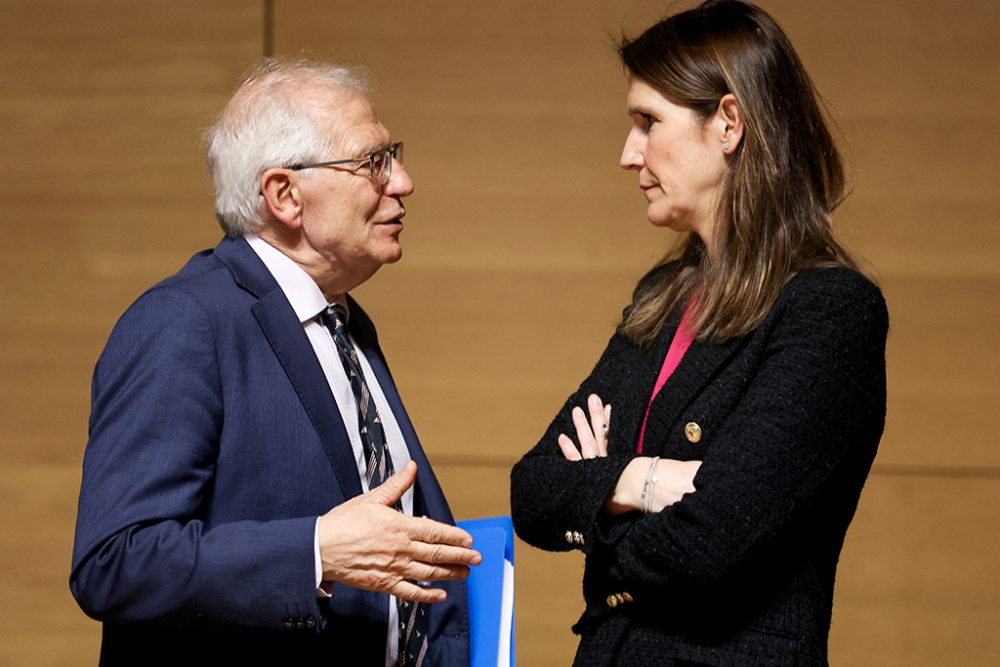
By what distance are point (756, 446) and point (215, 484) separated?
78 centimetres

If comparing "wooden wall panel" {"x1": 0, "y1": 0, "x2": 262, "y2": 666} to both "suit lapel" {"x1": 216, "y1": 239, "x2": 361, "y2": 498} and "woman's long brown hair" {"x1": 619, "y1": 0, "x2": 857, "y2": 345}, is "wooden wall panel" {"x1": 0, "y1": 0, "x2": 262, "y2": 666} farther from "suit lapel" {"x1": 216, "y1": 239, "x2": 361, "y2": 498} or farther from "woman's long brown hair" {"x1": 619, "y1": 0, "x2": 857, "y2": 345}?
"woman's long brown hair" {"x1": 619, "y1": 0, "x2": 857, "y2": 345}

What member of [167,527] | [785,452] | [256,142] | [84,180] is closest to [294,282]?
[256,142]

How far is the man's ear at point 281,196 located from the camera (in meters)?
1.99

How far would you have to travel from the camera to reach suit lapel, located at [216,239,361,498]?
6.03ft

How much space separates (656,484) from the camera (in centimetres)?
178

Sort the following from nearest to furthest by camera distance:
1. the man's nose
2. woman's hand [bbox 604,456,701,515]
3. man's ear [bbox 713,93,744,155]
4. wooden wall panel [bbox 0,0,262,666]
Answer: woman's hand [bbox 604,456,701,515]
man's ear [bbox 713,93,744,155]
the man's nose
wooden wall panel [bbox 0,0,262,666]

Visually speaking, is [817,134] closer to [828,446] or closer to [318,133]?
[828,446]

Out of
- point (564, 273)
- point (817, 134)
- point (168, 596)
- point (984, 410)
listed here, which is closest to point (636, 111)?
point (817, 134)

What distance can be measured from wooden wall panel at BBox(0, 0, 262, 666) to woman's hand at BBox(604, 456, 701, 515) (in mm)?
2121

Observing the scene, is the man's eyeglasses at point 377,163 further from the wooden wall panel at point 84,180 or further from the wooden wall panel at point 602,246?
the wooden wall panel at point 84,180

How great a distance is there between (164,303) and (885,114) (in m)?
2.39

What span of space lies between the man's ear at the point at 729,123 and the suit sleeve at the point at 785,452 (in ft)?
0.88

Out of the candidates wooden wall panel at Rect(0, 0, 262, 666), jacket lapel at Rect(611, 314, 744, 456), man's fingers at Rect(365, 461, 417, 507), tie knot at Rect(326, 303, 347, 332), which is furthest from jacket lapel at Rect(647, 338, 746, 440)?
wooden wall panel at Rect(0, 0, 262, 666)

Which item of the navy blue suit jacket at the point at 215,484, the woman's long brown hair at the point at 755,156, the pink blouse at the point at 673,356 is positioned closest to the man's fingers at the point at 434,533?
→ the navy blue suit jacket at the point at 215,484
